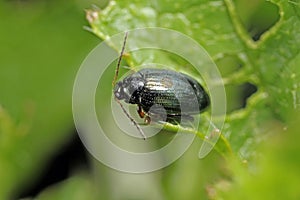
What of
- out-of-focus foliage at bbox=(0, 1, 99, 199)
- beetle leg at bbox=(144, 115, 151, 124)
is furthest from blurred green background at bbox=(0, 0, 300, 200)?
beetle leg at bbox=(144, 115, 151, 124)

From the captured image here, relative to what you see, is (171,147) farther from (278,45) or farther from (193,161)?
(278,45)

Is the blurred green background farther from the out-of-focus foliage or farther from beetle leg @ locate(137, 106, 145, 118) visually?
beetle leg @ locate(137, 106, 145, 118)

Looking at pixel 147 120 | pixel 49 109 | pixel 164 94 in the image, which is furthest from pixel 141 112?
pixel 49 109

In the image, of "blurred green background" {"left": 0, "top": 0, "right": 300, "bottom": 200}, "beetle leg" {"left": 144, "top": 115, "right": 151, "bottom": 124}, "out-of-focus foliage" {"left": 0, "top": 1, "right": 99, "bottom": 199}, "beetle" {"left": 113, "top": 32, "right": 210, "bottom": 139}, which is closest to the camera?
"beetle" {"left": 113, "top": 32, "right": 210, "bottom": 139}

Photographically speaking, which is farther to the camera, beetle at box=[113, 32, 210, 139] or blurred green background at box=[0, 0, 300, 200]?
blurred green background at box=[0, 0, 300, 200]

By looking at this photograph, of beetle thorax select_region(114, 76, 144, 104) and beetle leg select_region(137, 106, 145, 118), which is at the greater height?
beetle thorax select_region(114, 76, 144, 104)

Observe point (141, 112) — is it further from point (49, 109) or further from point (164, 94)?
point (49, 109)
